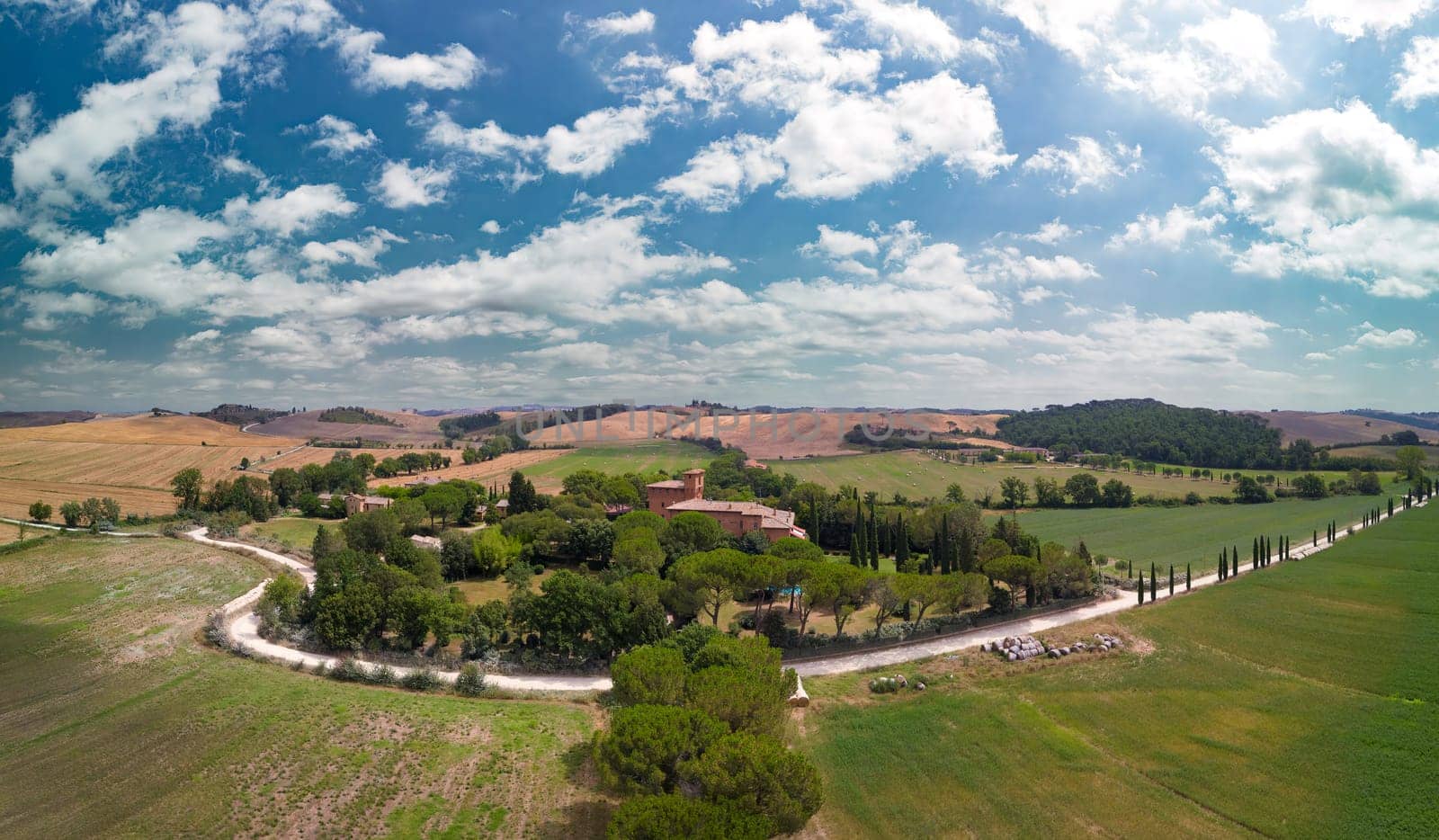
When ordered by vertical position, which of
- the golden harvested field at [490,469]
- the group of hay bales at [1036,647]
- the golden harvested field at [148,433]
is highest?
the golden harvested field at [148,433]

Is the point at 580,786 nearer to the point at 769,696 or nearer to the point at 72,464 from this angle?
the point at 769,696

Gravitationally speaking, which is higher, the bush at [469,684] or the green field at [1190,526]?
the green field at [1190,526]

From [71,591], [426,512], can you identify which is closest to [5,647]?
[71,591]

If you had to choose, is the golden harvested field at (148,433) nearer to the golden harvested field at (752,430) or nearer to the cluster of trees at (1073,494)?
the golden harvested field at (752,430)

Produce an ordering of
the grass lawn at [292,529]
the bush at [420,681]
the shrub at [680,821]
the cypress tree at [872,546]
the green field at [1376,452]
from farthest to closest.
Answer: the green field at [1376,452] → the grass lawn at [292,529] → the cypress tree at [872,546] → the bush at [420,681] → the shrub at [680,821]

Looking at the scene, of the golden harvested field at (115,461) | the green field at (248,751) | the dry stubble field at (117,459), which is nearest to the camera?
the green field at (248,751)

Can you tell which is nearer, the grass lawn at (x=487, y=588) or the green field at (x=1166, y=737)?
the green field at (x=1166, y=737)

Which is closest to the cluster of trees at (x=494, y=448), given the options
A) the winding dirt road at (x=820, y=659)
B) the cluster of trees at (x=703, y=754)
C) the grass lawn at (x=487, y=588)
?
the grass lawn at (x=487, y=588)
